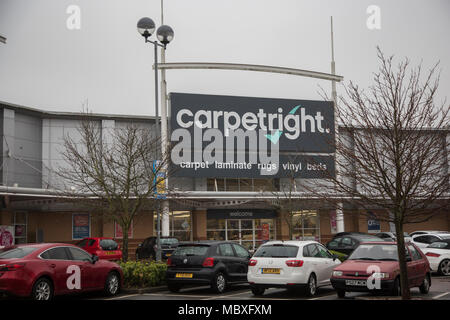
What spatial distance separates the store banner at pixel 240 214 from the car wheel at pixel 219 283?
2004 centimetres

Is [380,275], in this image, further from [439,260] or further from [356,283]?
[439,260]

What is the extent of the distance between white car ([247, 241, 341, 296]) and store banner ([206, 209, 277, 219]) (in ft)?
68.0

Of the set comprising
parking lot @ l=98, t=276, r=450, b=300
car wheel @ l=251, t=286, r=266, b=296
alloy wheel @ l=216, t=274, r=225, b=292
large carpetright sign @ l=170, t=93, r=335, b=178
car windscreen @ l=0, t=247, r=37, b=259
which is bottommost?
parking lot @ l=98, t=276, r=450, b=300

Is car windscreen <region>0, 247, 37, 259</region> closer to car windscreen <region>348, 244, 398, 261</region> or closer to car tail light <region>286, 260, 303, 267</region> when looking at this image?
car tail light <region>286, 260, 303, 267</region>

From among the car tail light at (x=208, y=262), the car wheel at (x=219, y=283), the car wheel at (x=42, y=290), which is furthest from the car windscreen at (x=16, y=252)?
the car wheel at (x=219, y=283)

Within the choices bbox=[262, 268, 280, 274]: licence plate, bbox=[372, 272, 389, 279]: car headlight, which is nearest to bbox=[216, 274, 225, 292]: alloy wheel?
bbox=[262, 268, 280, 274]: licence plate

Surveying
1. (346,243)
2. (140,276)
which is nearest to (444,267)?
(346,243)

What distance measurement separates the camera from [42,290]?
1185cm

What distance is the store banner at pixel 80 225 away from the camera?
32938 mm

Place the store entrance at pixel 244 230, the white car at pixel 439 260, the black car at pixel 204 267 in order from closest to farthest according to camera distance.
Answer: the black car at pixel 204 267, the white car at pixel 439 260, the store entrance at pixel 244 230

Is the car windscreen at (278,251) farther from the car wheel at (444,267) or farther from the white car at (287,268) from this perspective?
the car wheel at (444,267)

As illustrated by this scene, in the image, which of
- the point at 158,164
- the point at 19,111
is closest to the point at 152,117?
the point at 19,111

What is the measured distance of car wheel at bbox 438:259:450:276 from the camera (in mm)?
19781

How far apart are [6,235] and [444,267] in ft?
72.1
